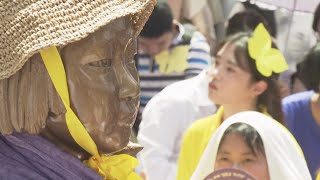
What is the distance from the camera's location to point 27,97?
5.11 ft

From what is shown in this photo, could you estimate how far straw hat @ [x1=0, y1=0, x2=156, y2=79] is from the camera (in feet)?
4.99

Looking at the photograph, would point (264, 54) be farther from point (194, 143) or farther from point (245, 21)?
point (245, 21)

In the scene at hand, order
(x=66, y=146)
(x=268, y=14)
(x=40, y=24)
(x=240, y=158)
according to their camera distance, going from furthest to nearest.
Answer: (x=268, y=14)
(x=240, y=158)
(x=66, y=146)
(x=40, y=24)

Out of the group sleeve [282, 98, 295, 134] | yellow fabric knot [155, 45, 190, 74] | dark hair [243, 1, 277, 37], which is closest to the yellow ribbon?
sleeve [282, 98, 295, 134]

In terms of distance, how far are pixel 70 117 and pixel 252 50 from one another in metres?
2.43

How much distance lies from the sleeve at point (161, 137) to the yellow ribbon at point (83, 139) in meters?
2.45

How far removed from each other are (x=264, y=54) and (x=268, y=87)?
17 centimetres

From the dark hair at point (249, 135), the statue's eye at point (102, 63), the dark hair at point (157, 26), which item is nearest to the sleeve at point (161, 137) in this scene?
the dark hair at point (157, 26)

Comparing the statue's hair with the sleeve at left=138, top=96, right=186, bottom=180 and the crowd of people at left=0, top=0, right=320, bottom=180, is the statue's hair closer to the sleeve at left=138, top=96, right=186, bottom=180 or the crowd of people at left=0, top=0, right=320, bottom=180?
the crowd of people at left=0, top=0, right=320, bottom=180

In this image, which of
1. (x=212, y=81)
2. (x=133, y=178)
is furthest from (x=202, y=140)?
(x=133, y=178)

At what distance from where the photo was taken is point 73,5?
1559 millimetres

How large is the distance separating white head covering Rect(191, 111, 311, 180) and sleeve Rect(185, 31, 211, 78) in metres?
1.55

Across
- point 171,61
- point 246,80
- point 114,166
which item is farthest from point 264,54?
point 114,166

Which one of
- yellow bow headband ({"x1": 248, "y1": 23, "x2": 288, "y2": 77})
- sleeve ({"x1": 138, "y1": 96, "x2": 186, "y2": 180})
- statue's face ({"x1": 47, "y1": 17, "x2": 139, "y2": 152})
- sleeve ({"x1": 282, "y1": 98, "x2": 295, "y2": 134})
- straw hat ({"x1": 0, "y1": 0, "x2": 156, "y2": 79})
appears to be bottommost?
sleeve ({"x1": 138, "y1": 96, "x2": 186, "y2": 180})
